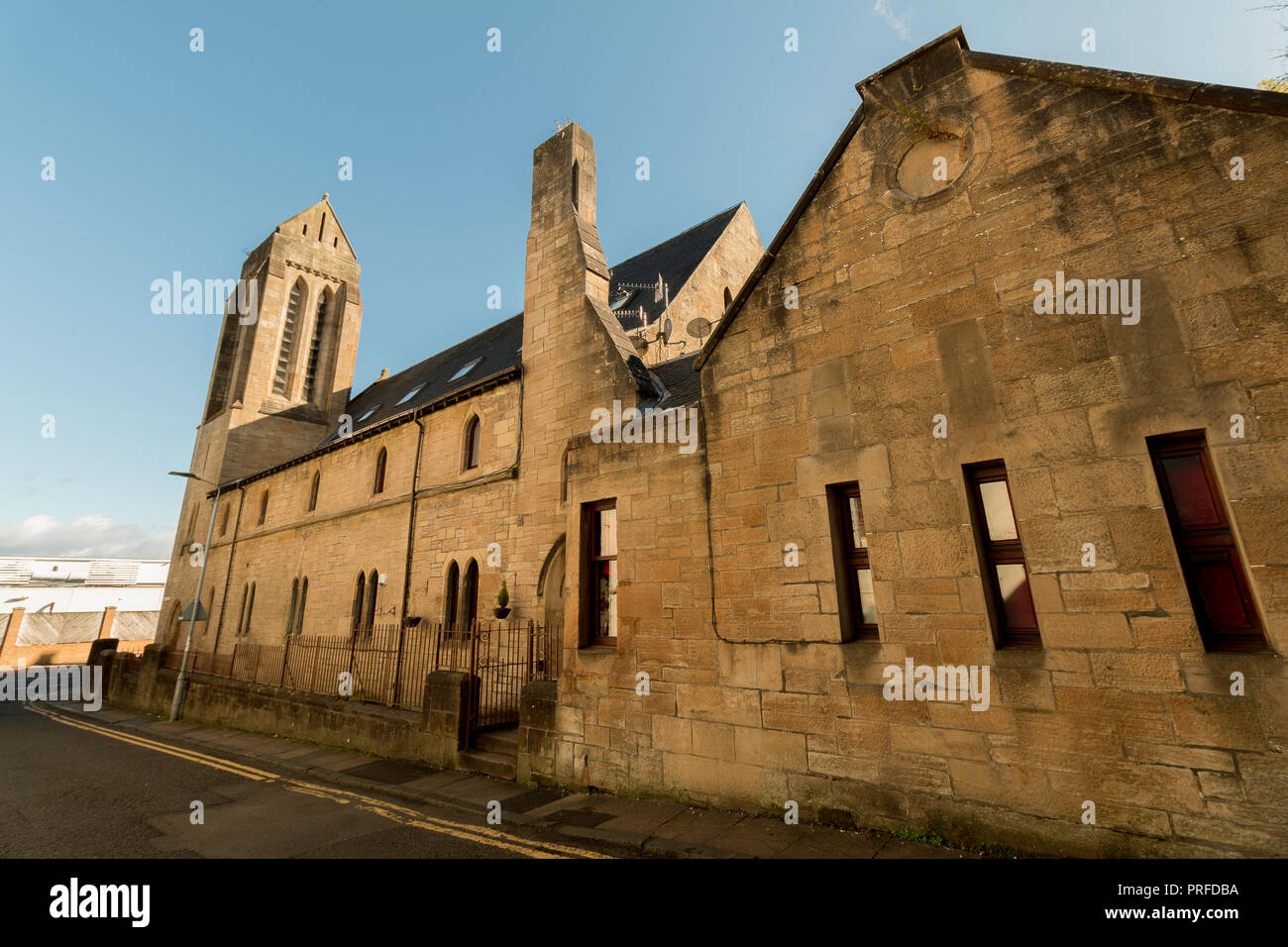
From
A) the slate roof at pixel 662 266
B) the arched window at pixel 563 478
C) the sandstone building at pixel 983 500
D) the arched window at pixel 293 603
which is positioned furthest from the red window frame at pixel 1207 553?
the arched window at pixel 293 603

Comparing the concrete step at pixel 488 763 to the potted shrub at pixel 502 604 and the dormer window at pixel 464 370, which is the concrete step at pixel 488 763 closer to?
the potted shrub at pixel 502 604

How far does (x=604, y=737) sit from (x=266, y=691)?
33.4 feet

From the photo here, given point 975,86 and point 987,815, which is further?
point 975,86

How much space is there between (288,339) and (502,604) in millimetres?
26868

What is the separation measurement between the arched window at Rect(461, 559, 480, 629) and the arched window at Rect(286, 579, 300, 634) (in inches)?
406

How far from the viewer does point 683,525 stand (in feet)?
21.9

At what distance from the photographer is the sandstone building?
402 centimetres

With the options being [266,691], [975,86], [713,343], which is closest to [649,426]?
[713,343]

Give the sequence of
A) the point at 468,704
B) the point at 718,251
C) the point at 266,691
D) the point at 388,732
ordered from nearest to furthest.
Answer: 1. the point at 468,704
2. the point at 388,732
3. the point at 266,691
4. the point at 718,251

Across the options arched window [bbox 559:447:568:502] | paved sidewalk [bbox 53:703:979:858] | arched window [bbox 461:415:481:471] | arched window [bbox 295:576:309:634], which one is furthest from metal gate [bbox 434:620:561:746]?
arched window [bbox 295:576:309:634]

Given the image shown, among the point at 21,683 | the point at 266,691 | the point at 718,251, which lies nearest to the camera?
the point at 266,691

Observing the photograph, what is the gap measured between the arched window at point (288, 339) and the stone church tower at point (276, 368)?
0.05m

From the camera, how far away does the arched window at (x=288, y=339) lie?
29516 mm
